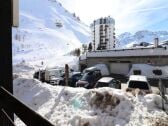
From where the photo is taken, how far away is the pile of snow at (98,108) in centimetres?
1473

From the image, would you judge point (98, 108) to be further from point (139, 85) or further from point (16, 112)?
point (16, 112)

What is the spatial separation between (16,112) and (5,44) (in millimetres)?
1166

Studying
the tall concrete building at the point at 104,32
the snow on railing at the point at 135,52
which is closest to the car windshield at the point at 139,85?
the snow on railing at the point at 135,52

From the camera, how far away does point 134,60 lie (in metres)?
52.1

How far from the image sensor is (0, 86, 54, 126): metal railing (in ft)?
7.24

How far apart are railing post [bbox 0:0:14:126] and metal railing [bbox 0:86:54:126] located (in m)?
0.17

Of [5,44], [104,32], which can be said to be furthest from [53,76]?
[104,32]

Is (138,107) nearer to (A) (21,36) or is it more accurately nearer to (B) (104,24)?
(B) (104,24)

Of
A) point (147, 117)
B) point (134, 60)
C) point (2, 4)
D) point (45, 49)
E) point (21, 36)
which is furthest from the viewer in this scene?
point (21, 36)

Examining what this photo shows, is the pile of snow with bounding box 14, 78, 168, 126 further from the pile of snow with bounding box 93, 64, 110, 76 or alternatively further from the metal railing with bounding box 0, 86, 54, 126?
the pile of snow with bounding box 93, 64, 110, 76

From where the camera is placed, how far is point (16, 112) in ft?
9.48

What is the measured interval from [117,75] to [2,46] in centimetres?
5086

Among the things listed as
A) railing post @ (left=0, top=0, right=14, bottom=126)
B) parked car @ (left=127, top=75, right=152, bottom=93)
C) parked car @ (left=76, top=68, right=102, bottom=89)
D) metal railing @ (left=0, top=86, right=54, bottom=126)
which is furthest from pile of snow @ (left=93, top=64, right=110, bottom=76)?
metal railing @ (left=0, top=86, right=54, bottom=126)

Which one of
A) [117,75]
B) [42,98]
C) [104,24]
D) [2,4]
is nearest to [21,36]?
[104,24]
